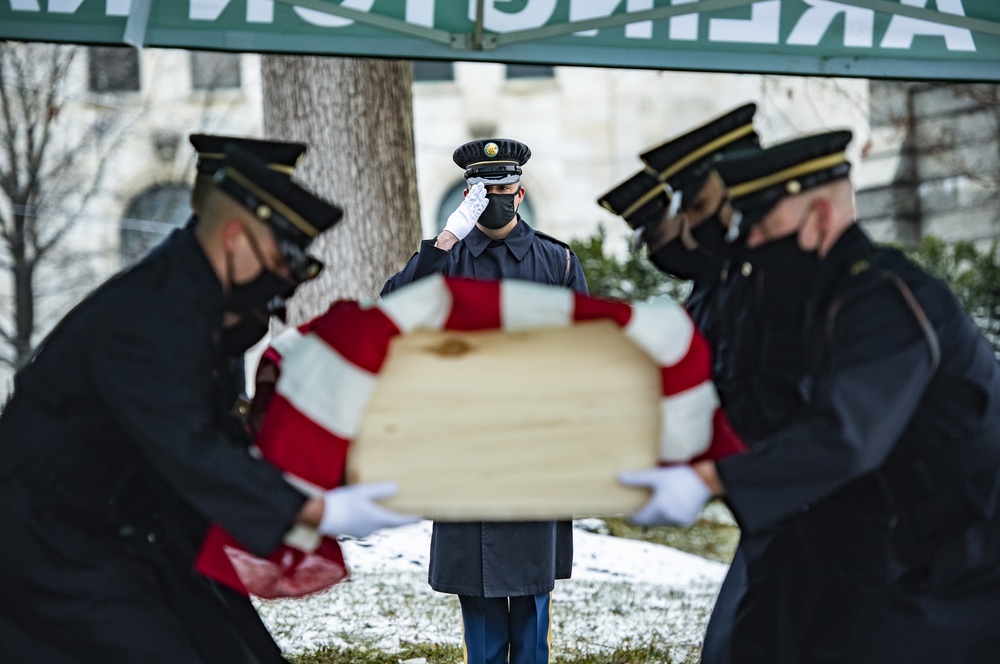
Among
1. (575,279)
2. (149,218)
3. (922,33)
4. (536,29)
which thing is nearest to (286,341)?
(536,29)

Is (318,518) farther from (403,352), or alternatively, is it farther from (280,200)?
(280,200)

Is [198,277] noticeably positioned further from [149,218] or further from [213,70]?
[149,218]

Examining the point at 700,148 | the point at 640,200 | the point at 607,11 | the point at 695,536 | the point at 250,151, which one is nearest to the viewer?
the point at 250,151

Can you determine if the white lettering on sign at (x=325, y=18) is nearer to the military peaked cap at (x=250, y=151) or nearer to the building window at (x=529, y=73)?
the military peaked cap at (x=250, y=151)

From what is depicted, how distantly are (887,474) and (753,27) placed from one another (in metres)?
2.06

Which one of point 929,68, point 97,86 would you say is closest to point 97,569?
point 929,68

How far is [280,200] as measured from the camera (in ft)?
10.6

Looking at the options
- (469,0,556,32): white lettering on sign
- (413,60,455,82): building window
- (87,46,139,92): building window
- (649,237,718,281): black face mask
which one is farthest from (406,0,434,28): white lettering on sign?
(413,60,455,82): building window

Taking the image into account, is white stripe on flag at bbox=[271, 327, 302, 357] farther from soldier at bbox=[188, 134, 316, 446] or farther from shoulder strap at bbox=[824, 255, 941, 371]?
shoulder strap at bbox=[824, 255, 941, 371]

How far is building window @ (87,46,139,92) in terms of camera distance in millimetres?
20609

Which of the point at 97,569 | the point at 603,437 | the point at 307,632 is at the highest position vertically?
the point at 603,437

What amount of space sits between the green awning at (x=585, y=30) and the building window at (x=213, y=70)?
19978 mm

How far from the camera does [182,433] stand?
3.03 metres

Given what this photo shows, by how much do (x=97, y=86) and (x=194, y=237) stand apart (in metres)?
18.6
